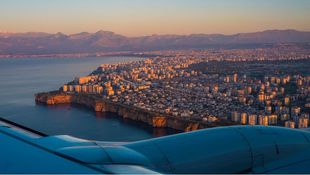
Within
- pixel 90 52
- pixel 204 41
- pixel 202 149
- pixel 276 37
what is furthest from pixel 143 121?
pixel 204 41

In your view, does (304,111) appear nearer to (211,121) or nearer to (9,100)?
(211,121)

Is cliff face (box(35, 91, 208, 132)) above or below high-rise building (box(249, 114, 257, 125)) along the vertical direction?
below

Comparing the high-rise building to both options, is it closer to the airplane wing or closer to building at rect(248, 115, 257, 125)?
building at rect(248, 115, 257, 125)

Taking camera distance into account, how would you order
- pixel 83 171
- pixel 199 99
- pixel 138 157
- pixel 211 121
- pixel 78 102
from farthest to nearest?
pixel 78 102
pixel 199 99
pixel 211 121
pixel 138 157
pixel 83 171

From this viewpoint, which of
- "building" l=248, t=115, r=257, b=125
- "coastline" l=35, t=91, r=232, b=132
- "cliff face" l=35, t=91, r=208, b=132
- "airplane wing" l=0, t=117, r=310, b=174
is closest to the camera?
"airplane wing" l=0, t=117, r=310, b=174

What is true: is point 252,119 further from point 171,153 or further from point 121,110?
point 171,153

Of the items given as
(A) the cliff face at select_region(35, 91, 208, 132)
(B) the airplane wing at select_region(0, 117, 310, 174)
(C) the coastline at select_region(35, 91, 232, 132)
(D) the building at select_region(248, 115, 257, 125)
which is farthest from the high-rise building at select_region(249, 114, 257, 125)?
(B) the airplane wing at select_region(0, 117, 310, 174)
